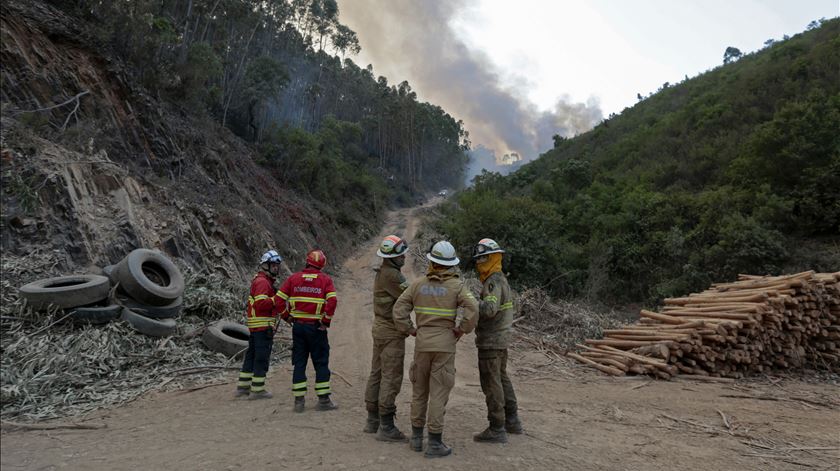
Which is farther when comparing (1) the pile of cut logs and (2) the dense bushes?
(2) the dense bushes

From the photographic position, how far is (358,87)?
64562 millimetres

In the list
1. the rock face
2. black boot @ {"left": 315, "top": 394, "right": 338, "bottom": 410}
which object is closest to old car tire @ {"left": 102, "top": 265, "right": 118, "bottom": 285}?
the rock face

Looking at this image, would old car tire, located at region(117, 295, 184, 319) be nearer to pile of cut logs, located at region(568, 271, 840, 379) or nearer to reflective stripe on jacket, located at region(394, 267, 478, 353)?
reflective stripe on jacket, located at region(394, 267, 478, 353)

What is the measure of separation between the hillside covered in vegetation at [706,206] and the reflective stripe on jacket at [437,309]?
48.7 ft

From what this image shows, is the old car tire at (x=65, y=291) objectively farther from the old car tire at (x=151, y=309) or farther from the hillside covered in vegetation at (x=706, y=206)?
the hillside covered in vegetation at (x=706, y=206)

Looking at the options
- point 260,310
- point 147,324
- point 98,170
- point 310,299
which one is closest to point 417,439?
point 310,299

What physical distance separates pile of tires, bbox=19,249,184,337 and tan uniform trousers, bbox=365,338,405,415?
503 centimetres

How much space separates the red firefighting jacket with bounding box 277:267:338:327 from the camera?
6.20 m

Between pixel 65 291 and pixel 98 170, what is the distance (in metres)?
5.23

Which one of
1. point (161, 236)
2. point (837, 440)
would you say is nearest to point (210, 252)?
point (161, 236)

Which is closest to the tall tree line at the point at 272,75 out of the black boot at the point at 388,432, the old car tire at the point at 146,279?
the old car tire at the point at 146,279

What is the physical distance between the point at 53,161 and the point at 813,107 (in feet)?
83.5

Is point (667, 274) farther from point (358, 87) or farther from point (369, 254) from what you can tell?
point (358, 87)

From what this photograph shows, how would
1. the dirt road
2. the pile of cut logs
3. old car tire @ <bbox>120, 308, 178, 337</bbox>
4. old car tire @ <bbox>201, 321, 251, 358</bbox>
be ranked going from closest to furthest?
1. the dirt road
2. old car tire @ <bbox>120, 308, 178, 337</bbox>
3. old car tire @ <bbox>201, 321, 251, 358</bbox>
4. the pile of cut logs
